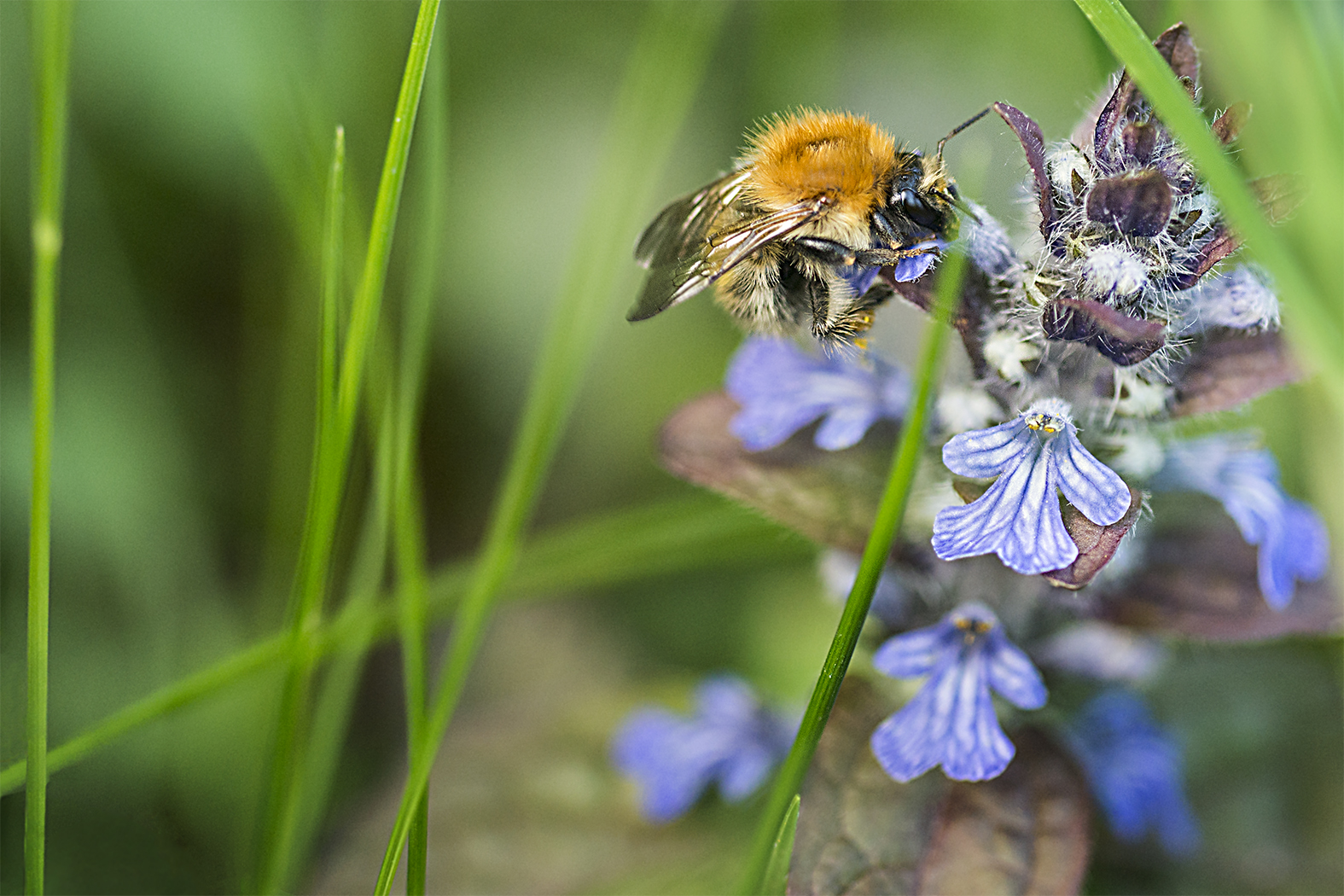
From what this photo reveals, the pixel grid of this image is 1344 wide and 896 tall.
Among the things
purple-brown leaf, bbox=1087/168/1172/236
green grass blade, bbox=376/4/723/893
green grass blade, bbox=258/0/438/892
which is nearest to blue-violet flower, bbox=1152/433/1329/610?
purple-brown leaf, bbox=1087/168/1172/236

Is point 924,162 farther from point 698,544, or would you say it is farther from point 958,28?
point 958,28

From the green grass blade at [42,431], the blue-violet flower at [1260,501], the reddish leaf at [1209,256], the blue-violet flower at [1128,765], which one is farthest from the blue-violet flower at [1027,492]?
the green grass blade at [42,431]

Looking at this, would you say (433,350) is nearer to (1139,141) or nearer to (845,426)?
(845,426)

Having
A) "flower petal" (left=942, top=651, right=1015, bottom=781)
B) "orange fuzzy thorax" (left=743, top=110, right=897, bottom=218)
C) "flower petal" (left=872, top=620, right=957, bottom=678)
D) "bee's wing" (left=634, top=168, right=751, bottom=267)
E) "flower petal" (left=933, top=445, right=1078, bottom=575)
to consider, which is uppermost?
"bee's wing" (left=634, top=168, right=751, bottom=267)

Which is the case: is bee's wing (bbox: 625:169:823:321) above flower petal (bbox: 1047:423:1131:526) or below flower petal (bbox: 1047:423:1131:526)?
above

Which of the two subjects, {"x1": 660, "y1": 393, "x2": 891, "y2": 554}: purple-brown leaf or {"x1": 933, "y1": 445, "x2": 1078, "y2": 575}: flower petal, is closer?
{"x1": 933, "y1": 445, "x2": 1078, "y2": 575}: flower petal

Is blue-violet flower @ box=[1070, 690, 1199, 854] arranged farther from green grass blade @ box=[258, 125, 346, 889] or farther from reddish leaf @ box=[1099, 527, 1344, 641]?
green grass blade @ box=[258, 125, 346, 889]

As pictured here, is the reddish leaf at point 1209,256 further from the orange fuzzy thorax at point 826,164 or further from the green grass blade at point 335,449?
the green grass blade at point 335,449
